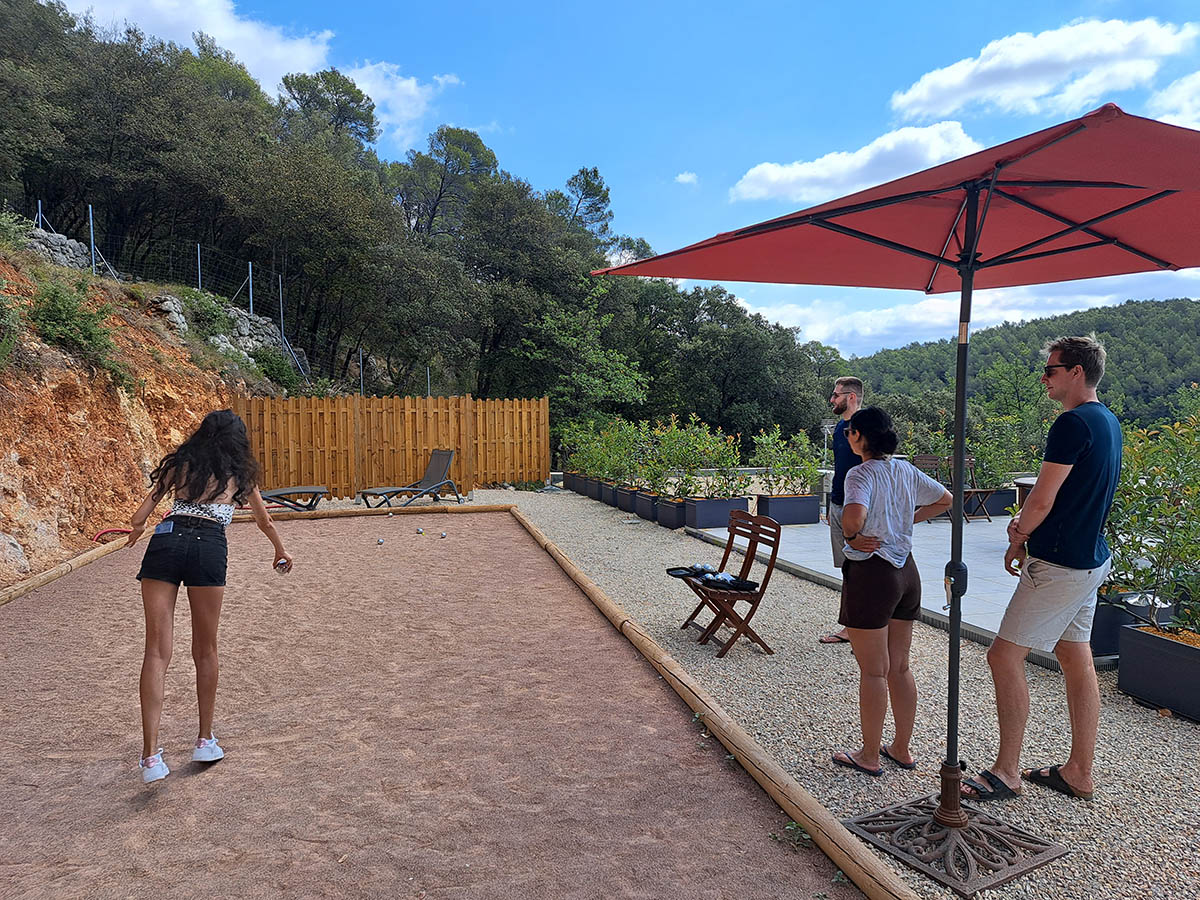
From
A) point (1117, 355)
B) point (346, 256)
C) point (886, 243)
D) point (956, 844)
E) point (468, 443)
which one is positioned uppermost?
point (346, 256)

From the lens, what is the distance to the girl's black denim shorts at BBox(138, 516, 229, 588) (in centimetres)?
280

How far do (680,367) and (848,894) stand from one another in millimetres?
25075

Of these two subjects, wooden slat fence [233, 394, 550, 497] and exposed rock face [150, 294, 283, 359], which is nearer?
wooden slat fence [233, 394, 550, 497]

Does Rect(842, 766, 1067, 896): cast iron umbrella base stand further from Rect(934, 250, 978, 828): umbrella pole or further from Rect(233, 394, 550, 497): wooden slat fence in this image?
Rect(233, 394, 550, 497): wooden slat fence

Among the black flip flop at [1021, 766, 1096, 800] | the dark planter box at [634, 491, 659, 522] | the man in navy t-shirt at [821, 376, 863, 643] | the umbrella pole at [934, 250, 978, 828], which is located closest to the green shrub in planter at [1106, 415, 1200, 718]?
the black flip flop at [1021, 766, 1096, 800]

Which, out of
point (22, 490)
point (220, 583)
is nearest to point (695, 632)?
point (220, 583)

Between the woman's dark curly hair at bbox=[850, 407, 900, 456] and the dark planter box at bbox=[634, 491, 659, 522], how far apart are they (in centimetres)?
693

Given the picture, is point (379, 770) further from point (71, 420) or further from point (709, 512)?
point (71, 420)

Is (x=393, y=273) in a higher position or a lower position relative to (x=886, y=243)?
higher

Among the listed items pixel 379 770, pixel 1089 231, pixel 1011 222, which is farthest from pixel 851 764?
pixel 1089 231

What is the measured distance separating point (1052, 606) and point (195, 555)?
10.7 feet

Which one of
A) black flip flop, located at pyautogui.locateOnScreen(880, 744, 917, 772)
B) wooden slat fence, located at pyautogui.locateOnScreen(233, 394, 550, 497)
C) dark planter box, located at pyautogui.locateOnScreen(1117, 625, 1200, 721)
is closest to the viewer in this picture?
black flip flop, located at pyautogui.locateOnScreen(880, 744, 917, 772)

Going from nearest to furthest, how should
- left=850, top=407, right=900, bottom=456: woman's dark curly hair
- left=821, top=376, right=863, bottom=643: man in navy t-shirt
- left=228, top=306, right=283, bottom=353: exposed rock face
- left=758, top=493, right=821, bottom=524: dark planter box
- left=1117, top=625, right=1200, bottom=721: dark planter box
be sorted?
1. left=850, top=407, right=900, bottom=456: woman's dark curly hair
2. left=1117, top=625, right=1200, bottom=721: dark planter box
3. left=821, top=376, right=863, bottom=643: man in navy t-shirt
4. left=758, top=493, right=821, bottom=524: dark planter box
5. left=228, top=306, right=283, bottom=353: exposed rock face

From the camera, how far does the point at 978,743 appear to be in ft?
10.2
